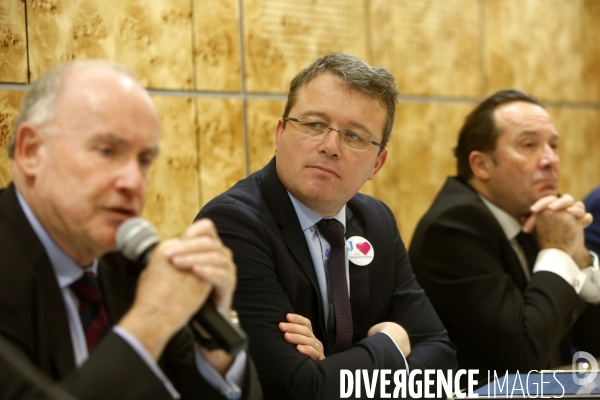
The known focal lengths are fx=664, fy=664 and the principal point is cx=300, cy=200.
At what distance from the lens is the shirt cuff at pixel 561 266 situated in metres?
2.88

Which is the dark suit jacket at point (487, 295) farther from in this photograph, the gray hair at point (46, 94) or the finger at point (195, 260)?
the gray hair at point (46, 94)

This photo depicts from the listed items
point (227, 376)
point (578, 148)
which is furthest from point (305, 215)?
point (578, 148)

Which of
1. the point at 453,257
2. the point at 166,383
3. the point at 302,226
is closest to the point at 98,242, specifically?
the point at 166,383

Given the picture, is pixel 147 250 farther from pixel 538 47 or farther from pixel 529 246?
pixel 538 47

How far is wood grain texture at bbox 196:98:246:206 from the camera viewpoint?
3.22 metres

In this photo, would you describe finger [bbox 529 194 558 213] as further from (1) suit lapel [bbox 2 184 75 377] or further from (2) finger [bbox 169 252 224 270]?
(1) suit lapel [bbox 2 184 75 377]

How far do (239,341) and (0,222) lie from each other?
600 mm

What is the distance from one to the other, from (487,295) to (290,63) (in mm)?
1638

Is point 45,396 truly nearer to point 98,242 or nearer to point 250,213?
point 98,242

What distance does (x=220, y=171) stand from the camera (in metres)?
3.29

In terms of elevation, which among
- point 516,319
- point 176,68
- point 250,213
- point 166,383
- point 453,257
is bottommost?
point 516,319

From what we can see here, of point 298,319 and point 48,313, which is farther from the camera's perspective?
point 298,319

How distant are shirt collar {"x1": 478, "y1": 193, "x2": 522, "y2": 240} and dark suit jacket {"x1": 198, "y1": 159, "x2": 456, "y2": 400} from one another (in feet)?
2.57

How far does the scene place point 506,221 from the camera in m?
3.17
